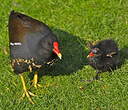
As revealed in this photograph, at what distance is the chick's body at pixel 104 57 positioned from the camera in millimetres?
5805

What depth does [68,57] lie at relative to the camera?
20.7 ft

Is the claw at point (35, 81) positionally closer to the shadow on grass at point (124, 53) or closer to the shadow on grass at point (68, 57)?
the shadow on grass at point (68, 57)

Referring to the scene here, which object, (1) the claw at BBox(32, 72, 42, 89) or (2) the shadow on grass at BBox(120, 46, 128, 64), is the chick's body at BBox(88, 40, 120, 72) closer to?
(2) the shadow on grass at BBox(120, 46, 128, 64)

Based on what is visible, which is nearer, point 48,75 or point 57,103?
point 57,103

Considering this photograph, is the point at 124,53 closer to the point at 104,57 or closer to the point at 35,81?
the point at 104,57

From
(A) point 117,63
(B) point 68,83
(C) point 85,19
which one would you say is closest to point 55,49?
(B) point 68,83

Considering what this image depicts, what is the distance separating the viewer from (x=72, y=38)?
22.0 ft

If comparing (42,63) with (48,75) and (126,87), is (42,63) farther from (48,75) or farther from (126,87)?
(126,87)

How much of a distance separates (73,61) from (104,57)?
0.61 metres

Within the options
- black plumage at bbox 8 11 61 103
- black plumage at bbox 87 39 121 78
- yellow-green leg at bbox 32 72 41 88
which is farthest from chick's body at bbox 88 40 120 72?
yellow-green leg at bbox 32 72 41 88

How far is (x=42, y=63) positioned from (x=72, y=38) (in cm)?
160

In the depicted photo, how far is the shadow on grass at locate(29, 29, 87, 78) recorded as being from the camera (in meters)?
6.01

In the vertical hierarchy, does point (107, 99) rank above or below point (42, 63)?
below

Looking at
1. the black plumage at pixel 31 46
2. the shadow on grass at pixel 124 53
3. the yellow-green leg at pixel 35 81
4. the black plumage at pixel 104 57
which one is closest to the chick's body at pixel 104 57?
the black plumage at pixel 104 57
